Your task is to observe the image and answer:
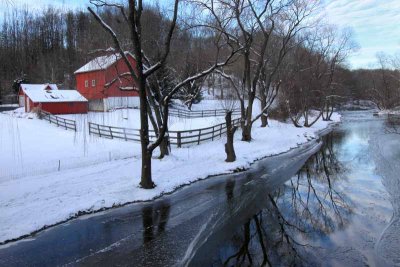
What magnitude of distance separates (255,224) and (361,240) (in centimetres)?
259

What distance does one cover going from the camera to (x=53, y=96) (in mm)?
44875

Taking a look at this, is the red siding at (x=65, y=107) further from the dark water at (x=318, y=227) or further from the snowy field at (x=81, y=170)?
the dark water at (x=318, y=227)

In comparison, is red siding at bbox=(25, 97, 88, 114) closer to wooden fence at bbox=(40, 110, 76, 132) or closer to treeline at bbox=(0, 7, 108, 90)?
wooden fence at bbox=(40, 110, 76, 132)

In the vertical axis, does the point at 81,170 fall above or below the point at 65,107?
below

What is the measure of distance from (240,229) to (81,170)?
29.1 ft

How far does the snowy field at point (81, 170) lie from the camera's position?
10202 millimetres

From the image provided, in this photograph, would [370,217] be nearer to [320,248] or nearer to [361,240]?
[361,240]

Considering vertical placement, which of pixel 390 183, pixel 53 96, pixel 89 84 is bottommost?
pixel 390 183

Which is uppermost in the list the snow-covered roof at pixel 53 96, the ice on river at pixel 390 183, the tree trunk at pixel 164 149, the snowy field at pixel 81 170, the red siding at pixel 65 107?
the snow-covered roof at pixel 53 96

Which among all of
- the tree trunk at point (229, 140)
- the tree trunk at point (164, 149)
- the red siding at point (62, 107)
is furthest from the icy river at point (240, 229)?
the red siding at point (62, 107)

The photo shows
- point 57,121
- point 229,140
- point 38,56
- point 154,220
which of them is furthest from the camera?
point 38,56

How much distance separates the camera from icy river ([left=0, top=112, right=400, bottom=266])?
748 centimetres

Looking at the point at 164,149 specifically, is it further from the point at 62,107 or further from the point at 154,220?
the point at 62,107

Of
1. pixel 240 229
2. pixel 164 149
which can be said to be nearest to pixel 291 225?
pixel 240 229
